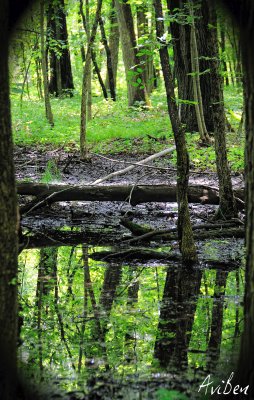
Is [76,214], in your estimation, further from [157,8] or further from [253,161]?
[253,161]

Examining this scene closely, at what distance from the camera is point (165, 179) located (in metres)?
12.1

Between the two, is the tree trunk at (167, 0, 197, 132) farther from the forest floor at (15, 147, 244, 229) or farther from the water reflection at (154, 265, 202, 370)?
the water reflection at (154, 265, 202, 370)

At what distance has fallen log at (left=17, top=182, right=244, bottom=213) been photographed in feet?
30.7

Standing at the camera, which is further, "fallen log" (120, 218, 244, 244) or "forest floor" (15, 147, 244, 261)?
"forest floor" (15, 147, 244, 261)

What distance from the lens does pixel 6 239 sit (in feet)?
12.3

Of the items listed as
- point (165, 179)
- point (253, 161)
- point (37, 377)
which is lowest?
point (37, 377)

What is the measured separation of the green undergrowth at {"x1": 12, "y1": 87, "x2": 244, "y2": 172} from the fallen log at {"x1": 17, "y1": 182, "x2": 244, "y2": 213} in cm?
249

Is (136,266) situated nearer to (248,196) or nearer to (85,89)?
(248,196)

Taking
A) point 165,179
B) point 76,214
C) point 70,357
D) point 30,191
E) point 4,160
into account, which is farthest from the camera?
point 165,179

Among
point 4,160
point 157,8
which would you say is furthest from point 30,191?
point 4,160

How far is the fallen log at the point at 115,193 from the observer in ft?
30.7

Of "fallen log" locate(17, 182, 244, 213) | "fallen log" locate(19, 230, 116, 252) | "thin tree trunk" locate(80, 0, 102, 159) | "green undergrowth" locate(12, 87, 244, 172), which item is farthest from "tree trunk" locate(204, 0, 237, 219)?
"thin tree trunk" locate(80, 0, 102, 159)

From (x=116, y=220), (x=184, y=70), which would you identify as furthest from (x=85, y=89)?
Answer: (x=116, y=220)

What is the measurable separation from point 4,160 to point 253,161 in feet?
5.49
